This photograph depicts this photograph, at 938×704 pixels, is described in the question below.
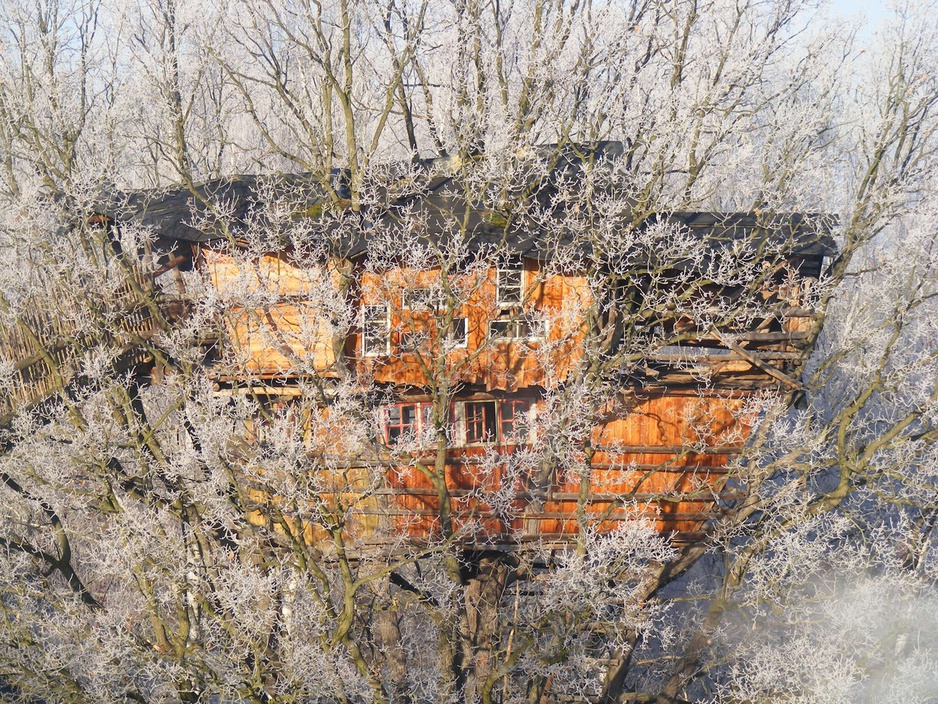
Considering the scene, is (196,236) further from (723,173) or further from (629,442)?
(723,173)

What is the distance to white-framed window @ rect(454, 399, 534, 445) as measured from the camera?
13336 mm

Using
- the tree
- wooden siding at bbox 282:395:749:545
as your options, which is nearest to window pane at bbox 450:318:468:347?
the tree

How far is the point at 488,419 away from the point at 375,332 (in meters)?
2.54

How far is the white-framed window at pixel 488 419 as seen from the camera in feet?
43.8

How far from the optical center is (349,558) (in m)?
12.8

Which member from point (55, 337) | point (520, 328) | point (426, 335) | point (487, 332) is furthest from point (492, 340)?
point (55, 337)

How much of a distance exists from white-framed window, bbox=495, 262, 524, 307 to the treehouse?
52 millimetres

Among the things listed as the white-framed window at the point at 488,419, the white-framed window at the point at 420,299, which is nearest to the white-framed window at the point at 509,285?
the white-framed window at the point at 420,299

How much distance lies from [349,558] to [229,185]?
6.09 metres

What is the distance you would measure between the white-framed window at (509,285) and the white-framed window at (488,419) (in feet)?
5.25

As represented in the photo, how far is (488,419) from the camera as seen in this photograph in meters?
13.6

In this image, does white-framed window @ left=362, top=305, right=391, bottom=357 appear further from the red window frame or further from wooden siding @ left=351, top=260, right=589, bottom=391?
the red window frame

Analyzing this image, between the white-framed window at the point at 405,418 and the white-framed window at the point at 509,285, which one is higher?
the white-framed window at the point at 509,285

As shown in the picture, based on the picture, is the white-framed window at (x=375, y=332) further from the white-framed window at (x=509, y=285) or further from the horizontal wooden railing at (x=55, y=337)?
the horizontal wooden railing at (x=55, y=337)
